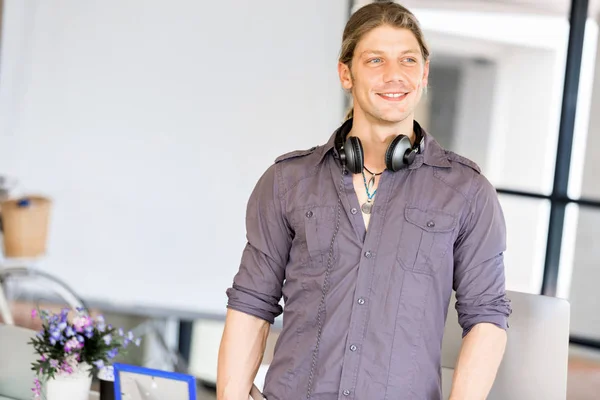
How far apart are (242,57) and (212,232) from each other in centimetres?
100

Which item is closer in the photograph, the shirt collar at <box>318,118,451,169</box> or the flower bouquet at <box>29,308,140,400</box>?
the shirt collar at <box>318,118,451,169</box>

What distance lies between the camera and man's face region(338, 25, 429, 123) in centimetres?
177

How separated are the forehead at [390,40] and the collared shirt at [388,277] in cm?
20

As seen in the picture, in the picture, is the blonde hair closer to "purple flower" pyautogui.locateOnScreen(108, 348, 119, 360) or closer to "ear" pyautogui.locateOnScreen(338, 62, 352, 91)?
"ear" pyautogui.locateOnScreen(338, 62, 352, 91)

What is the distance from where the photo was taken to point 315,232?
5.79 feet

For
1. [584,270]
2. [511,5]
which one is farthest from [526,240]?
[511,5]

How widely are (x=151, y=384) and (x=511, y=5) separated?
132 inches

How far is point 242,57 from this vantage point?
16.2 feet

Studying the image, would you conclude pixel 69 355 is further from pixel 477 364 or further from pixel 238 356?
pixel 477 364

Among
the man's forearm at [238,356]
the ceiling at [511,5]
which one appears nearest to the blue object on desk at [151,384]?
the man's forearm at [238,356]

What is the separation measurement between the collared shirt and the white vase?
26.7 inches

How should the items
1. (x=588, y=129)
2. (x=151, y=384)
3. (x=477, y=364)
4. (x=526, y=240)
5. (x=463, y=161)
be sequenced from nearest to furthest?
(x=477, y=364), (x=463, y=161), (x=151, y=384), (x=588, y=129), (x=526, y=240)

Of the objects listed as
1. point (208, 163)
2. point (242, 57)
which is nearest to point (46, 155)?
point (208, 163)

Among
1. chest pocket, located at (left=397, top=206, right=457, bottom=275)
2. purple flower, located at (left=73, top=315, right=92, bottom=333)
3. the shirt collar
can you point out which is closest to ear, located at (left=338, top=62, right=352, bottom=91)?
the shirt collar
